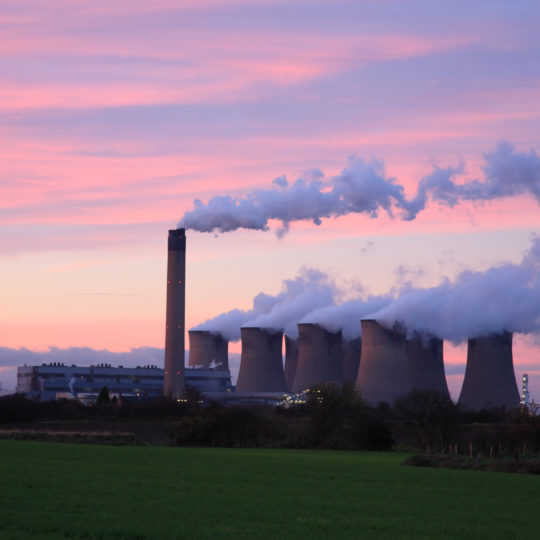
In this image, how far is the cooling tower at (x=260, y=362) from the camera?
6303 cm

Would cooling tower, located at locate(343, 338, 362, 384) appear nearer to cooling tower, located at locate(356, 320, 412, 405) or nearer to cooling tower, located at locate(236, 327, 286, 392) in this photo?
cooling tower, located at locate(236, 327, 286, 392)

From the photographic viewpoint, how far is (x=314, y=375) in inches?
2331

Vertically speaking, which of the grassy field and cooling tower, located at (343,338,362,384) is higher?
cooling tower, located at (343,338,362,384)

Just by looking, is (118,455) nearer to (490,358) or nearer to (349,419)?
(349,419)

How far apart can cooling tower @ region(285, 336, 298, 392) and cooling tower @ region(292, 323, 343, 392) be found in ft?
39.7

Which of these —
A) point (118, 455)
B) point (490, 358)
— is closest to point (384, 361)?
point (490, 358)

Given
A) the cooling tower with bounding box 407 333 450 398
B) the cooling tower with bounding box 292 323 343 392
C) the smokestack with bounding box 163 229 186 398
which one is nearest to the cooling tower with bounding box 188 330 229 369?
the smokestack with bounding box 163 229 186 398

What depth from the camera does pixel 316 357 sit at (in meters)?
59.8

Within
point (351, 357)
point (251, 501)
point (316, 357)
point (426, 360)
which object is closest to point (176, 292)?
point (316, 357)

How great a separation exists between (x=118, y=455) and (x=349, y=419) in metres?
15.0

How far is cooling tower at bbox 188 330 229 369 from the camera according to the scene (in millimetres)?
69188

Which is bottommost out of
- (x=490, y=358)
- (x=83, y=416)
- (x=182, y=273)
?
(x=83, y=416)

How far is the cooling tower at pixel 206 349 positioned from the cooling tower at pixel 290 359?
5.00 metres

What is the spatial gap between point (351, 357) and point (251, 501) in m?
53.9
